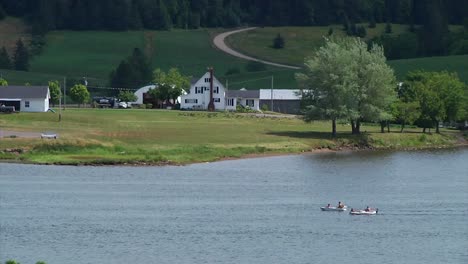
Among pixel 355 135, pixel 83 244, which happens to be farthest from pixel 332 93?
pixel 83 244

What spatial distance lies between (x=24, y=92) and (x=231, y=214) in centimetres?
6305

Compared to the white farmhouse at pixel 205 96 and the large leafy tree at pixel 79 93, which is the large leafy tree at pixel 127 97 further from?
the large leafy tree at pixel 79 93

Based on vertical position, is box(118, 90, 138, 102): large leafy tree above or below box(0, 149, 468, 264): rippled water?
above

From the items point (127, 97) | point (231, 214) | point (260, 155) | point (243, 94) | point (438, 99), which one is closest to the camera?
point (231, 214)

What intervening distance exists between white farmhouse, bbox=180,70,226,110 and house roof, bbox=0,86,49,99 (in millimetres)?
30719

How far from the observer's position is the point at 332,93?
380 feet

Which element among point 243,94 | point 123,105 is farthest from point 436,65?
point 123,105

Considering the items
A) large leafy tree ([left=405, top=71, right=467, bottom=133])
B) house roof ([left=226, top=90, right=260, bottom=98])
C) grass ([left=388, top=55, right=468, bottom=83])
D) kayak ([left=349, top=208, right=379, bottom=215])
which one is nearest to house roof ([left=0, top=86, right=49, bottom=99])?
house roof ([left=226, top=90, right=260, bottom=98])

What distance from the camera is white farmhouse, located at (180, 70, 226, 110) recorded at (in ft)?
517

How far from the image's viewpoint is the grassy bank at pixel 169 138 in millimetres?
94188

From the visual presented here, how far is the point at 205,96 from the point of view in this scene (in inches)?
6235

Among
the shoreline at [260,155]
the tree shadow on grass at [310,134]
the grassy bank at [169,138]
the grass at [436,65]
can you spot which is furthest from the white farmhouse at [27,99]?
the grass at [436,65]

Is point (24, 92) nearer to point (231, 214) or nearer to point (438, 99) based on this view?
point (438, 99)

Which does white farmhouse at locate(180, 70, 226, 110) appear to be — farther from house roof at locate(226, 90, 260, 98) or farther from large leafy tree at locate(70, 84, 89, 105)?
large leafy tree at locate(70, 84, 89, 105)
